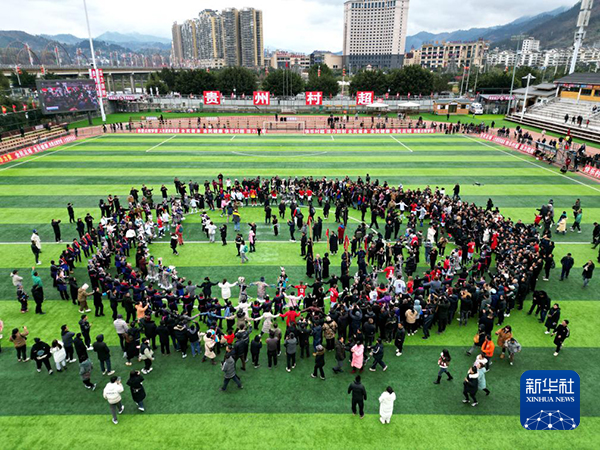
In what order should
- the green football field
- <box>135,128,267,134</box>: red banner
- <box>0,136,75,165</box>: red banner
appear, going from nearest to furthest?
the green football field → <box>0,136,75,165</box>: red banner → <box>135,128,267,134</box>: red banner

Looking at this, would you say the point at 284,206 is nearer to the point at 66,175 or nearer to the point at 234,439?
the point at 234,439

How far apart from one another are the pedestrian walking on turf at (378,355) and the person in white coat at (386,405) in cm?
169

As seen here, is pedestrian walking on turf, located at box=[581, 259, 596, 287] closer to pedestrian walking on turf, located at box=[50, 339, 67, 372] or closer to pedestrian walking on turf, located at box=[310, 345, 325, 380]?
pedestrian walking on turf, located at box=[310, 345, 325, 380]

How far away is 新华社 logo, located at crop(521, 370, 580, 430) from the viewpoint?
10.2 metres

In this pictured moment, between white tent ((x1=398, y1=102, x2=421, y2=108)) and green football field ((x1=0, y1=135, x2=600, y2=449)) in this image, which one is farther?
white tent ((x1=398, y1=102, x2=421, y2=108))

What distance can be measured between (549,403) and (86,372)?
1307 centimetres

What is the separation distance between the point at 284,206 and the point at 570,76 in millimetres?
64649

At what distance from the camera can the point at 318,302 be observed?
14922 millimetres

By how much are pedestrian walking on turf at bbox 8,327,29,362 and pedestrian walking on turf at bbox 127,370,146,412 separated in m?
4.64

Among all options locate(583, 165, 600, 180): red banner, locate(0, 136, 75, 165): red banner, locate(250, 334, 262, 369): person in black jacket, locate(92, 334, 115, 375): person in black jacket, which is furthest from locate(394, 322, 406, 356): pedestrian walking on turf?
locate(0, 136, 75, 165): red banner

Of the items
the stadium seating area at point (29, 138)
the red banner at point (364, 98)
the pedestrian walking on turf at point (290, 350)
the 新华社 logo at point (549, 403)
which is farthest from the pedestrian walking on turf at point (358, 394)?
the red banner at point (364, 98)

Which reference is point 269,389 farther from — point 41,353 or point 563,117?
point 563,117

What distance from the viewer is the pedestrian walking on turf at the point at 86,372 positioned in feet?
37.2

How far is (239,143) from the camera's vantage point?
49188mm
